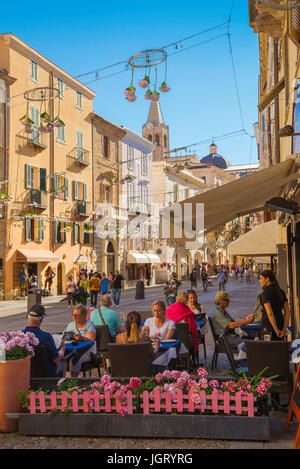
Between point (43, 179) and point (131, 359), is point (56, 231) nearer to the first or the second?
point (43, 179)

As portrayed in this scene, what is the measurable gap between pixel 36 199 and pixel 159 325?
2365 cm

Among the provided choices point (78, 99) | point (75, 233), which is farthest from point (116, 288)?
point (78, 99)

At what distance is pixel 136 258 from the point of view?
42.5 m

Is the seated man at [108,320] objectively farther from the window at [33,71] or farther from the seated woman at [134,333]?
the window at [33,71]

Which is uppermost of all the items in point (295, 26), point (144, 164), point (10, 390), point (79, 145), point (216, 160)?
point (216, 160)

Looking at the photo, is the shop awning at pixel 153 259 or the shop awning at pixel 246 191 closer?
the shop awning at pixel 246 191

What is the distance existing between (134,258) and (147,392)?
3755 centimetres

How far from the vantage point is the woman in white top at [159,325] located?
6.89m

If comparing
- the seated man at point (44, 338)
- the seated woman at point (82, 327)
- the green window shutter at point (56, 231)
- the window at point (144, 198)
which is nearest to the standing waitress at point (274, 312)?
the seated woman at point (82, 327)

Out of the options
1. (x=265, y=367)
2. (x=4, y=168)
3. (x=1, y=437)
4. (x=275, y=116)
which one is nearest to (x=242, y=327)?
(x=265, y=367)

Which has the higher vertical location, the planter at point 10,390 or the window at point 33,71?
the window at point 33,71

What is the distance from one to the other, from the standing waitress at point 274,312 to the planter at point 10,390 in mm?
3101

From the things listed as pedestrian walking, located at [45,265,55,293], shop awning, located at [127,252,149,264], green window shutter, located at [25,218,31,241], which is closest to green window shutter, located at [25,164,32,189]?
green window shutter, located at [25,218,31,241]

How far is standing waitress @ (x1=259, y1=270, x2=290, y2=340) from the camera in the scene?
6.46m
